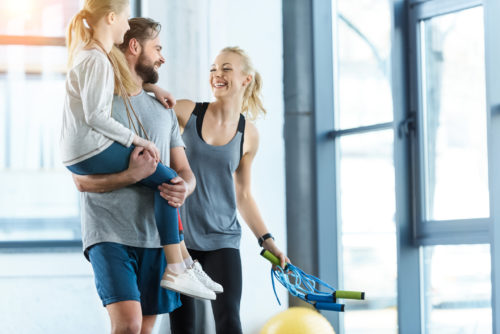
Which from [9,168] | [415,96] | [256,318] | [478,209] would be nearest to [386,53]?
[415,96]

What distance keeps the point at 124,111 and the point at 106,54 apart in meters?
0.19

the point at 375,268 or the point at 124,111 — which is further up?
the point at 124,111

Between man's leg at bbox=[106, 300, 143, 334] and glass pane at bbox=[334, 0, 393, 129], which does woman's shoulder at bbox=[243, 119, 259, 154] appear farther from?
glass pane at bbox=[334, 0, 393, 129]

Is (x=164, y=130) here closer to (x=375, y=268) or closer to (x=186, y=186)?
(x=186, y=186)

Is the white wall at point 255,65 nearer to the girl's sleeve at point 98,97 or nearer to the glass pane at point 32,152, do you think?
the glass pane at point 32,152

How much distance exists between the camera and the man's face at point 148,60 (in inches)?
98.1

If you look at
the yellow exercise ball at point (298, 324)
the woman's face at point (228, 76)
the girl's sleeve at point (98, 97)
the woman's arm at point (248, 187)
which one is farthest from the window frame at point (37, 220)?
the girl's sleeve at point (98, 97)

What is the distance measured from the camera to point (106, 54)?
7.55 feet

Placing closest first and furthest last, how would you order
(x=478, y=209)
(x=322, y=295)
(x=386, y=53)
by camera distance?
(x=322, y=295) → (x=478, y=209) → (x=386, y=53)

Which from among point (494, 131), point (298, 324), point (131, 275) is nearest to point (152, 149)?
point (131, 275)

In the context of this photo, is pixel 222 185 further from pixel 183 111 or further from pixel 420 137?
pixel 420 137

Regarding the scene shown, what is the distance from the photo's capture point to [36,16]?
4.62 meters

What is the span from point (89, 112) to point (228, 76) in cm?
116

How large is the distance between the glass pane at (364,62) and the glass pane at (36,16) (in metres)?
1.76
